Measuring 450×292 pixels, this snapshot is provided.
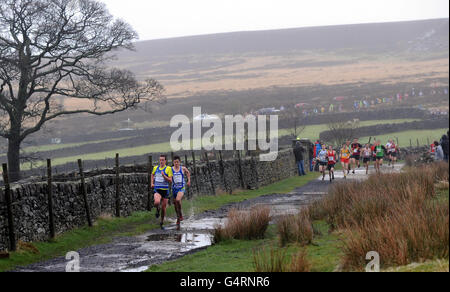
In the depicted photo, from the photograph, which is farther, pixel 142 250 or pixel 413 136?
pixel 413 136

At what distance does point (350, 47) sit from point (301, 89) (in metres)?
66.6

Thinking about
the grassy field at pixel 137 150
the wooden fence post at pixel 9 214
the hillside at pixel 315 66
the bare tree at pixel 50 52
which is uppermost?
the hillside at pixel 315 66

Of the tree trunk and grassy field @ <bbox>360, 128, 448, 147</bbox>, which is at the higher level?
the tree trunk

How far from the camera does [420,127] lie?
67125 mm

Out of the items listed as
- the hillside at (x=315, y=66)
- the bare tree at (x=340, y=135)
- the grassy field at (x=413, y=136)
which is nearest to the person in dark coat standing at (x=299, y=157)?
the grassy field at (x=413, y=136)

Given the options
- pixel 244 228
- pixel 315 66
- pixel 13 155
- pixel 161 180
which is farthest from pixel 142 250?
pixel 315 66

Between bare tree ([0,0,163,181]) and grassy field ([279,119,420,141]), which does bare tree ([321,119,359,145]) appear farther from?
bare tree ([0,0,163,181])

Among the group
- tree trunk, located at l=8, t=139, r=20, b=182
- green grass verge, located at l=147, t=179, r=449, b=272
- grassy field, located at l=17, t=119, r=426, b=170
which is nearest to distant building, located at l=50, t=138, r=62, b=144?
grassy field, located at l=17, t=119, r=426, b=170

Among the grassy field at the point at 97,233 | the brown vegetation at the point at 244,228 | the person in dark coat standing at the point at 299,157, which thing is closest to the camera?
the grassy field at the point at 97,233

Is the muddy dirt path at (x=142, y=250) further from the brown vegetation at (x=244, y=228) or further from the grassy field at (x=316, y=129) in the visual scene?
the grassy field at (x=316, y=129)

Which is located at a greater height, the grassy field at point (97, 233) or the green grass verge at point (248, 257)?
the green grass verge at point (248, 257)

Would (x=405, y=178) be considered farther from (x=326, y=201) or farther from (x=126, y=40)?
(x=126, y=40)

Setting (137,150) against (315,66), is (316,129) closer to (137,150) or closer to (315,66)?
(137,150)
